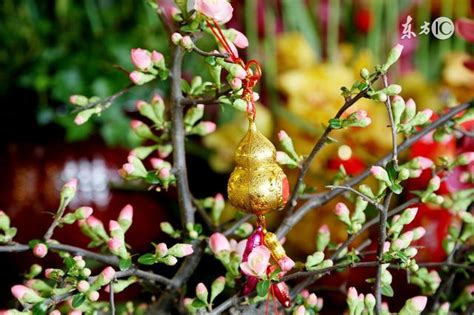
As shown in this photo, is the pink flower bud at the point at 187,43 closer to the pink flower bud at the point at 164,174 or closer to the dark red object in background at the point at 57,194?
the pink flower bud at the point at 164,174

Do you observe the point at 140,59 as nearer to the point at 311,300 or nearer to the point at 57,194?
the point at 311,300

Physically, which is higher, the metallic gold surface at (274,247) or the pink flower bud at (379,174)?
the pink flower bud at (379,174)

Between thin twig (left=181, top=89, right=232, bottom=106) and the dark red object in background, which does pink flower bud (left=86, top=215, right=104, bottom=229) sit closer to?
thin twig (left=181, top=89, right=232, bottom=106)

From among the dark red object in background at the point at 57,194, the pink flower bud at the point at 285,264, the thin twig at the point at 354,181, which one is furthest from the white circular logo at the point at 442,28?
the dark red object in background at the point at 57,194

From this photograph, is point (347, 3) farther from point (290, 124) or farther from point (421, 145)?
point (421, 145)

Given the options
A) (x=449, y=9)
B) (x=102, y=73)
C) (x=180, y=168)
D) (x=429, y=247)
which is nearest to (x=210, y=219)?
(x=180, y=168)

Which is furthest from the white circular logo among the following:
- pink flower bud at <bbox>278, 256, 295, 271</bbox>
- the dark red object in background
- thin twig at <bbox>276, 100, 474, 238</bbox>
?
the dark red object in background

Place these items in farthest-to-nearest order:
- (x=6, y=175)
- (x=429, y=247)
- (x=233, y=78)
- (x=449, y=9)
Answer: (x=449, y=9)
(x=6, y=175)
(x=429, y=247)
(x=233, y=78)
